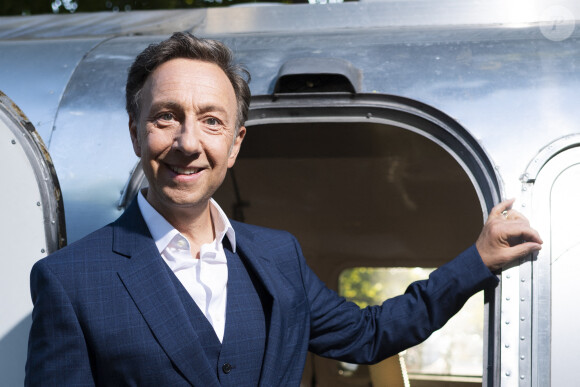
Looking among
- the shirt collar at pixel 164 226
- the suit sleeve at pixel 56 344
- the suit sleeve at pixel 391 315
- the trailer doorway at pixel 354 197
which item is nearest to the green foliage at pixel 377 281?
the trailer doorway at pixel 354 197

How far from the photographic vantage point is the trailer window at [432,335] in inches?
204

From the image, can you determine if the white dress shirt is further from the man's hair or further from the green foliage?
the green foliage

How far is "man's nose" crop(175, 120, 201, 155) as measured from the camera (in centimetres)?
178

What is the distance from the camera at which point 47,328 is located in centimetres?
163

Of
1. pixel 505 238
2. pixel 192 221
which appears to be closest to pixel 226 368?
pixel 192 221

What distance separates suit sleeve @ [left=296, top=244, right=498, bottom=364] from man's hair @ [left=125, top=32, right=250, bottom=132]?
0.66 m

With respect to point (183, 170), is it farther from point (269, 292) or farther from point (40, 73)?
point (40, 73)

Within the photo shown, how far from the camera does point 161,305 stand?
1.72 m

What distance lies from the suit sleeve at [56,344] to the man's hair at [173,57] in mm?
562

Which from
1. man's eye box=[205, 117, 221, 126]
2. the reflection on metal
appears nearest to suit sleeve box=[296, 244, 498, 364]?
man's eye box=[205, 117, 221, 126]

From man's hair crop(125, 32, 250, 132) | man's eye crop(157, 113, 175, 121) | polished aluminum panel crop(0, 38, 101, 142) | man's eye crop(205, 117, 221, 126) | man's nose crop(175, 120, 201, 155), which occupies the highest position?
polished aluminum panel crop(0, 38, 101, 142)

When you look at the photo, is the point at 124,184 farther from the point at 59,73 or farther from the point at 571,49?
the point at 571,49

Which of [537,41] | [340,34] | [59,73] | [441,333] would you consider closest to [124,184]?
[59,73]

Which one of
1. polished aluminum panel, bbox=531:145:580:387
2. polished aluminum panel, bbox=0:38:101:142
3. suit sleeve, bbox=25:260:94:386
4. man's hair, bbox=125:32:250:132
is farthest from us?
polished aluminum panel, bbox=0:38:101:142
